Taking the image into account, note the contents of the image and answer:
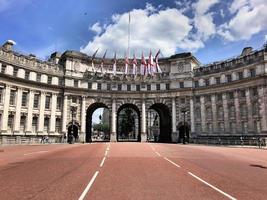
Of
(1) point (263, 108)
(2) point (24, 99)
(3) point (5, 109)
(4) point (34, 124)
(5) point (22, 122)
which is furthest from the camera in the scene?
(4) point (34, 124)

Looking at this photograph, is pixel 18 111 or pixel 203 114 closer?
pixel 18 111

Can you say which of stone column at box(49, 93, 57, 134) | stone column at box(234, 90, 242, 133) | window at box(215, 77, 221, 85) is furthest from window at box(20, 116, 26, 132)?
stone column at box(234, 90, 242, 133)

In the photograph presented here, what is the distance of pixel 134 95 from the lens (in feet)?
211

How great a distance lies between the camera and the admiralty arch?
49125mm

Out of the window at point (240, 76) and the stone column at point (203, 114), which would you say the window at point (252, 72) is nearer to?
the window at point (240, 76)

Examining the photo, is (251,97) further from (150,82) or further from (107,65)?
(107,65)

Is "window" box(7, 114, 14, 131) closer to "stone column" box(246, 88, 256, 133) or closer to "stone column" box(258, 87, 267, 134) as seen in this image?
"stone column" box(246, 88, 256, 133)

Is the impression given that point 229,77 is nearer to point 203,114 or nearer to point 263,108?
point 203,114

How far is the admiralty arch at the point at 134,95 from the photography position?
161 ft

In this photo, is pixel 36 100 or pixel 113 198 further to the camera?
pixel 36 100

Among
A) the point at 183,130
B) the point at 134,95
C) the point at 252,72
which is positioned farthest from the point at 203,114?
the point at 134,95

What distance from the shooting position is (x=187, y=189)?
858 centimetres

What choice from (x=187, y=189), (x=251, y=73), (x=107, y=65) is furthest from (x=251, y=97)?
(x=187, y=189)

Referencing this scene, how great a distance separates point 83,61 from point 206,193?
58.1 meters
